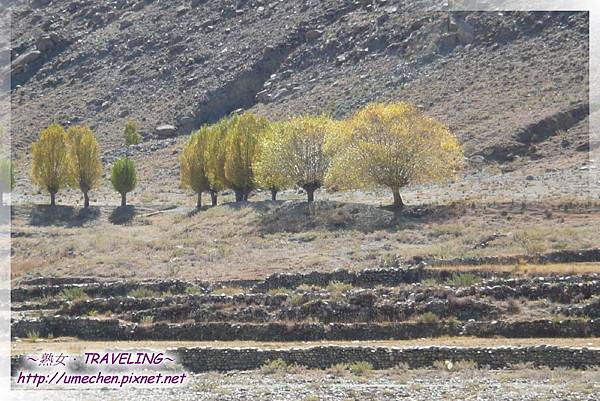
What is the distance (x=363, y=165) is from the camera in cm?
5200

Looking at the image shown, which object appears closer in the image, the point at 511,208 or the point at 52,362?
A: the point at 52,362

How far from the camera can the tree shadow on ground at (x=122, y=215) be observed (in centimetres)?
6588

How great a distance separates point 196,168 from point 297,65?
3676 centimetres

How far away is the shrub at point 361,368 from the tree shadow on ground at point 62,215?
42726mm

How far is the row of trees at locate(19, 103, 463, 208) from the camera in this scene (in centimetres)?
5203

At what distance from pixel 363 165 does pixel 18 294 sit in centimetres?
2095

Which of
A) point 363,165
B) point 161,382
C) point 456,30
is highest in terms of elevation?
point 456,30

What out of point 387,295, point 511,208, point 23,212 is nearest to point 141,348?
point 387,295

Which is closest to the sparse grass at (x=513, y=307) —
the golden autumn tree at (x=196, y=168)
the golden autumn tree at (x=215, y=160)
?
the golden autumn tree at (x=215, y=160)

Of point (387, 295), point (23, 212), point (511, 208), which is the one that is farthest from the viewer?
point (23, 212)

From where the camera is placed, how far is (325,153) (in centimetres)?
5609

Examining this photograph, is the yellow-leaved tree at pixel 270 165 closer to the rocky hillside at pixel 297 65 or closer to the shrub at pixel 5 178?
the rocky hillside at pixel 297 65

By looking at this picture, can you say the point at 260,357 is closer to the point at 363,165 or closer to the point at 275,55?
the point at 363,165

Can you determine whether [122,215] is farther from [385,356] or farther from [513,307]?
[385,356]
